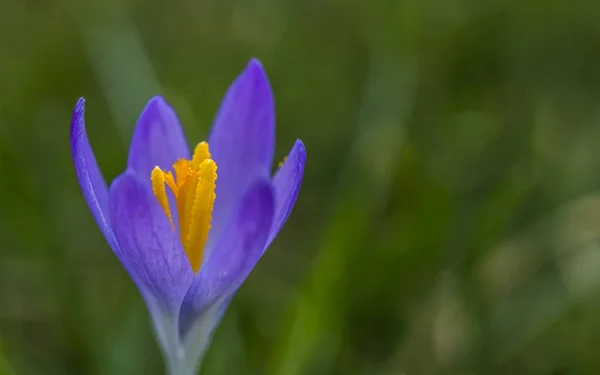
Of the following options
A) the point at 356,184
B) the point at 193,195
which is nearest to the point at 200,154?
the point at 193,195

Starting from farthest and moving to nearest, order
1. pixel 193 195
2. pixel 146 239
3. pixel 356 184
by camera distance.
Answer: pixel 356 184
pixel 193 195
pixel 146 239

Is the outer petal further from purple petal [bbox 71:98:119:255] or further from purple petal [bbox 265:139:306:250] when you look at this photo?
purple petal [bbox 71:98:119:255]

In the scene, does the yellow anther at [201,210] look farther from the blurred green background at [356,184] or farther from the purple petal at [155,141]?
the blurred green background at [356,184]

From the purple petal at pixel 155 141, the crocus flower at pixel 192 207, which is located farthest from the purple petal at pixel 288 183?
the purple petal at pixel 155 141

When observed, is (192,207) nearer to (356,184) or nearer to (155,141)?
(155,141)

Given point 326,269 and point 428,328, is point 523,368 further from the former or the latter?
point 326,269

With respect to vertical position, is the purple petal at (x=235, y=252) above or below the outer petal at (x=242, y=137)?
Result: below

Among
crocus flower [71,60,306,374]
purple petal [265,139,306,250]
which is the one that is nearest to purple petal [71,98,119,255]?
crocus flower [71,60,306,374]
